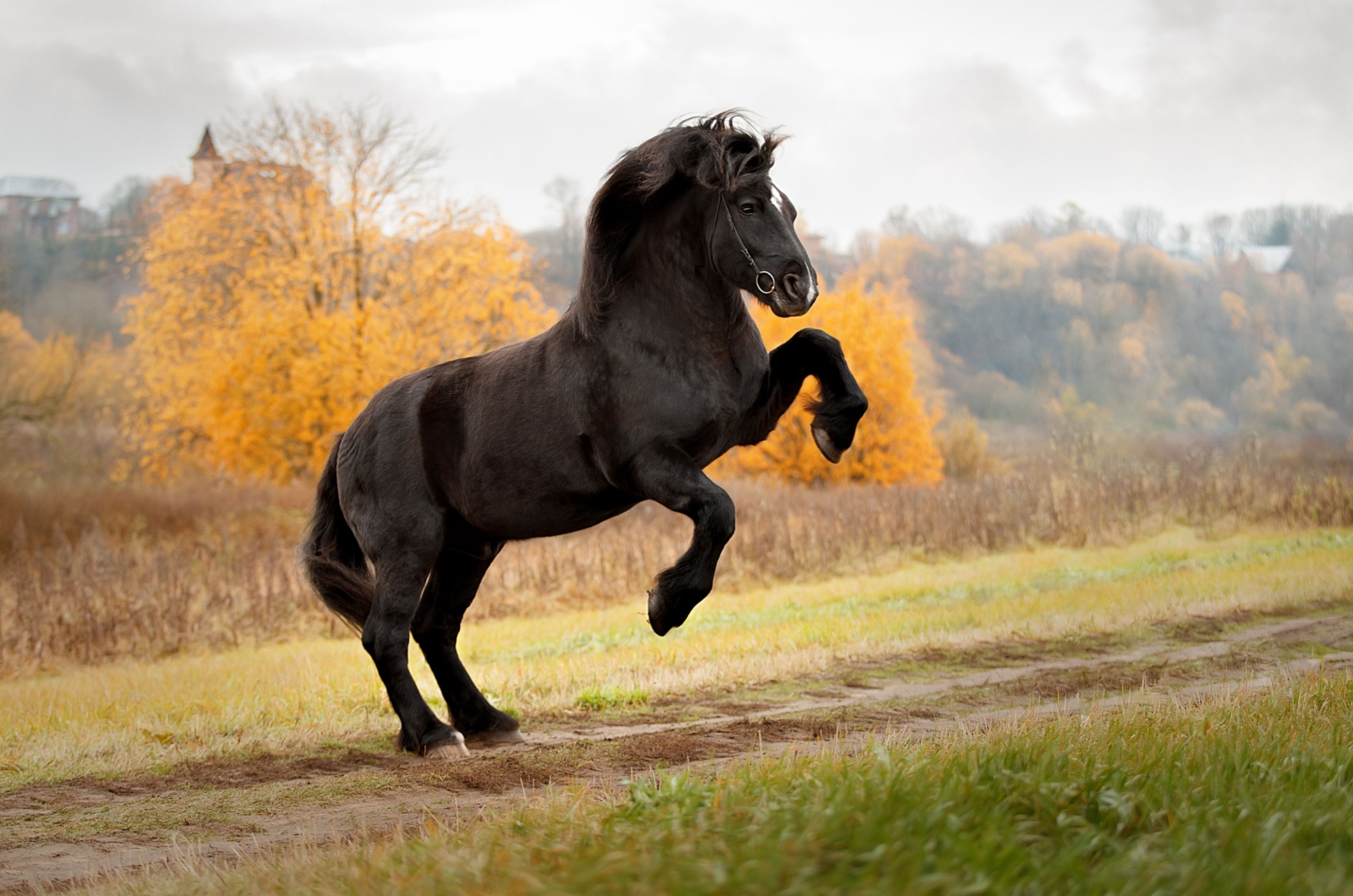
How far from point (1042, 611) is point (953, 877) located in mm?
→ 9653

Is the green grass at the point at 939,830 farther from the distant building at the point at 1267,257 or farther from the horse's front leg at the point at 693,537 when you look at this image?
the distant building at the point at 1267,257

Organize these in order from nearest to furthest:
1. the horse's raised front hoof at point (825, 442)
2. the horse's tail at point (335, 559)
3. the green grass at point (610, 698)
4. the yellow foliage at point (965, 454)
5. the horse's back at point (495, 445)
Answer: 1. the horse's raised front hoof at point (825, 442)
2. the horse's back at point (495, 445)
3. the horse's tail at point (335, 559)
4. the green grass at point (610, 698)
5. the yellow foliage at point (965, 454)

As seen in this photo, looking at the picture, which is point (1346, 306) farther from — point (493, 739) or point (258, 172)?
point (493, 739)

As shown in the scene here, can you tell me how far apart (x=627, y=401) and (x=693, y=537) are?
79cm

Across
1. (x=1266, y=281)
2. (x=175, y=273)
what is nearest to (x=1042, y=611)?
→ (x=175, y=273)

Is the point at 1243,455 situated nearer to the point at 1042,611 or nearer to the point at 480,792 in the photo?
the point at 1042,611

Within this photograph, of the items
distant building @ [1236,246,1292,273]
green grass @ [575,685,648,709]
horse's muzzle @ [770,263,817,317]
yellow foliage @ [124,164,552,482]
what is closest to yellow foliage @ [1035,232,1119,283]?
distant building @ [1236,246,1292,273]

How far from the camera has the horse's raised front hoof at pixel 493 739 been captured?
6.91 metres

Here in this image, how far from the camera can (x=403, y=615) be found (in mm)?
6664

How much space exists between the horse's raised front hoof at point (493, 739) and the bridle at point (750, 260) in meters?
3.23

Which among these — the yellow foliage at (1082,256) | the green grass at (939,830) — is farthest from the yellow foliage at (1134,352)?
the green grass at (939,830)

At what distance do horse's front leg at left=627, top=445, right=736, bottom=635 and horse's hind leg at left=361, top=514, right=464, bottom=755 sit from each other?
5.85 ft

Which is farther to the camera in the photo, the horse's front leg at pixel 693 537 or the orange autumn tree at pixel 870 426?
the orange autumn tree at pixel 870 426

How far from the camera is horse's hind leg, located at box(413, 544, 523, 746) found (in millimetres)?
7004
